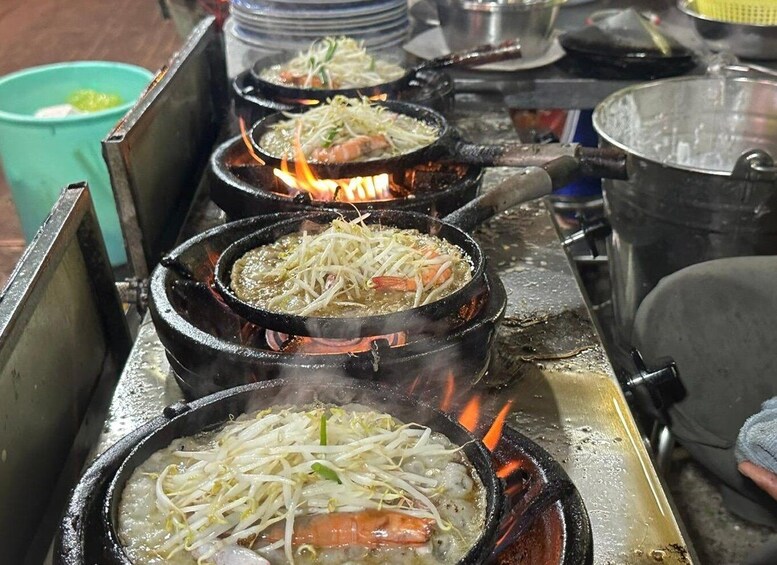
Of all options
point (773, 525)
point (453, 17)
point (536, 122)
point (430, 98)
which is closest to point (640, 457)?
point (773, 525)

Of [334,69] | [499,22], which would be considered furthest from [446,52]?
[334,69]

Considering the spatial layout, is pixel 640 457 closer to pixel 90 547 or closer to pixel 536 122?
pixel 90 547

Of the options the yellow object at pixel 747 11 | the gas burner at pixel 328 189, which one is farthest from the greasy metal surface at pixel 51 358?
the yellow object at pixel 747 11

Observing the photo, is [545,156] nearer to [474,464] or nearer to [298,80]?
[298,80]

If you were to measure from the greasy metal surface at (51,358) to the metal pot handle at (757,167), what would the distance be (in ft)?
7.48

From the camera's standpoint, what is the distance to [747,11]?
429 centimetres

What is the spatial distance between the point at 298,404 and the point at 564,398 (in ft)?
2.84

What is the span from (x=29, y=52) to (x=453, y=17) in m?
5.96

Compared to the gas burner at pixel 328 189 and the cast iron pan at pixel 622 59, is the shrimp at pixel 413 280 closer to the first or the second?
the gas burner at pixel 328 189

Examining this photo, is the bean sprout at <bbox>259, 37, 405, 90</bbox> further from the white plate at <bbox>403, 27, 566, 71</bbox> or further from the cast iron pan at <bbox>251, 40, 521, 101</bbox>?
the white plate at <bbox>403, 27, 566, 71</bbox>

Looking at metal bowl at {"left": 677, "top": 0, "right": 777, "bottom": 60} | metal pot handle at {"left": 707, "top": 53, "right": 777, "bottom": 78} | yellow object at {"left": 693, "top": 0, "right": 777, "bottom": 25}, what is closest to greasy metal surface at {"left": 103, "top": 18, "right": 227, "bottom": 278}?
metal pot handle at {"left": 707, "top": 53, "right": 777, "bottom": 78}

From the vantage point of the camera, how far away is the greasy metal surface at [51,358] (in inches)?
70.9

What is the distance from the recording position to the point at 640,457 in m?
1.91

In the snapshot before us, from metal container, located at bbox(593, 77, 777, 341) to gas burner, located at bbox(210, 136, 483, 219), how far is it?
74 cm
